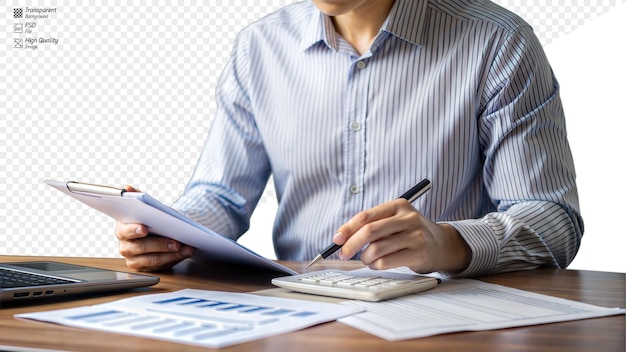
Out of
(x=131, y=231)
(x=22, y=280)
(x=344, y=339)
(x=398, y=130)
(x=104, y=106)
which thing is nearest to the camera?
(x=344, y=339)

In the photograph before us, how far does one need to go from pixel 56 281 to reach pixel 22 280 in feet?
0.13

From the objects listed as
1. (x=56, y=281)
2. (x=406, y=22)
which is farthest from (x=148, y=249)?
(x=406, y=22)

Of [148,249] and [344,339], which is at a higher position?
[148,249]

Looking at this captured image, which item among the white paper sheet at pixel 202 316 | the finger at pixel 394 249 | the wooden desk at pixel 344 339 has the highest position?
the finger at pixel 394 249

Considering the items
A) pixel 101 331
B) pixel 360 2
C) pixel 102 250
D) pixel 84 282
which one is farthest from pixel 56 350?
pixel 102 250

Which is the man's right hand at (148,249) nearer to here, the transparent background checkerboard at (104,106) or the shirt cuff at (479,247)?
the shirt cuff at (479,247)

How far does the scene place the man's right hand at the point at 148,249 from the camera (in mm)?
1212

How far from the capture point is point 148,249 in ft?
3.98

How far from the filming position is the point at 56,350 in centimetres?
67

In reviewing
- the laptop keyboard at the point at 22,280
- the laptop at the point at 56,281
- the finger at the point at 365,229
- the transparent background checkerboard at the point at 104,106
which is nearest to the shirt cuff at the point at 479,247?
the finger at the point at 365,229

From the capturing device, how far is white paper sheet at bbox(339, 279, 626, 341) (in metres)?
0.77

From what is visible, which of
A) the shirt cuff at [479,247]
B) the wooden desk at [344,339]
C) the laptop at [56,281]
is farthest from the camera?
the shirt cuff at [479,247]

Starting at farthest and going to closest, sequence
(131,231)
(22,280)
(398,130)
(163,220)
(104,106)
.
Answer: (104,106) < (398,130) < (131,231) < (163,220) < (22,280)

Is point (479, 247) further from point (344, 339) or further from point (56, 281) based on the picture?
point (56, 281)
